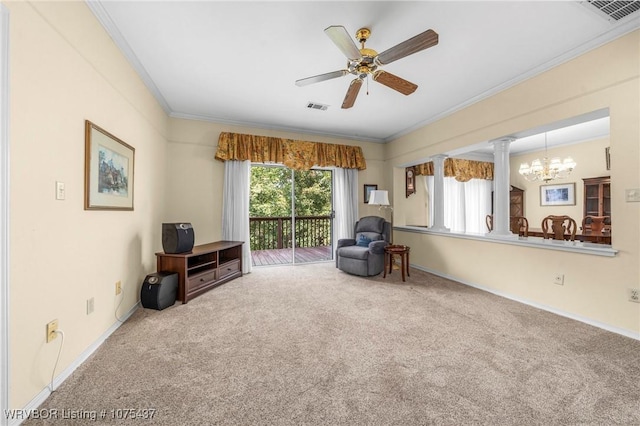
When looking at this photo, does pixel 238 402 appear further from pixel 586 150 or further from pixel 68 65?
pixel 586 150

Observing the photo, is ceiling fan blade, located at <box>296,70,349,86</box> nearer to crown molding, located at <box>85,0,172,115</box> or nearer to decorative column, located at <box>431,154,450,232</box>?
crown molding, located at <box>85,0,172,115</box>

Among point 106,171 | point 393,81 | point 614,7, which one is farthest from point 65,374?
point 614,7

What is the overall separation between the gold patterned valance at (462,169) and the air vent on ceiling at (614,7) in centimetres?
333

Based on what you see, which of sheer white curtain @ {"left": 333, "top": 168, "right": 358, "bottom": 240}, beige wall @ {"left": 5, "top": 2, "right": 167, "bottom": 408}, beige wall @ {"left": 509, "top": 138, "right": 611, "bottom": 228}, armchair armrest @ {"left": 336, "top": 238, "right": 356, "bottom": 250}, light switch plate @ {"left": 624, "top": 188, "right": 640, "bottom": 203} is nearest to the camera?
beige wall @ {"left": 5, "top": 2, "right": 167, "bottom": 408}

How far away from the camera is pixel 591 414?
1341 mm

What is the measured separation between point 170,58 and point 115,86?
0.63 m

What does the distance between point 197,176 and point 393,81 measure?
11.0 feet

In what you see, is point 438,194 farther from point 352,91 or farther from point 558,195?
point 558,195

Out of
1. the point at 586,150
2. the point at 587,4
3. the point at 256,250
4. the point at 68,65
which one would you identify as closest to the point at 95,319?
the point at 68,65

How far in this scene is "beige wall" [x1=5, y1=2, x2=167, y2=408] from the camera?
1286 mm

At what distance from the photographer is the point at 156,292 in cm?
267

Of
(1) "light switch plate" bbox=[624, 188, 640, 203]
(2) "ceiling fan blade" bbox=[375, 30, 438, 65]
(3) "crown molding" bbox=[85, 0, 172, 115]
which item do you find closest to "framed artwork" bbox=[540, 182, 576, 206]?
(1) "light switch plate" bbox=[624, 188, 640, 203]

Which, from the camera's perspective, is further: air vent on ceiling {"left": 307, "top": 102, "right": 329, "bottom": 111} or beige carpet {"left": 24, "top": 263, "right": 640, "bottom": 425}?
air vent on ceiling {"left": 307, "top": 102, "right": 329, "bottom": 111}

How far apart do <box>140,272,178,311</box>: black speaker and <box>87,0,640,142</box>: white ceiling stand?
7.42 ft
